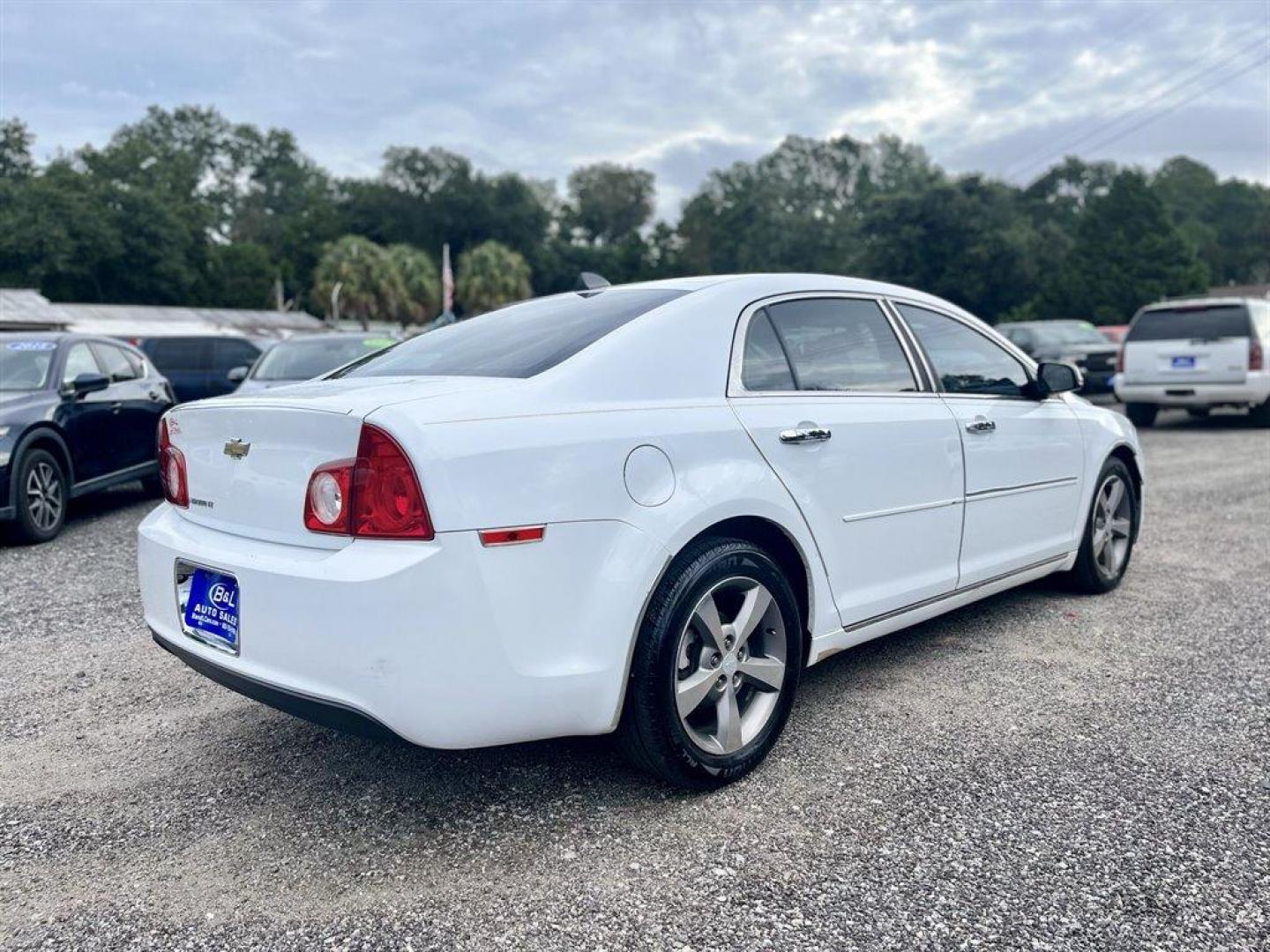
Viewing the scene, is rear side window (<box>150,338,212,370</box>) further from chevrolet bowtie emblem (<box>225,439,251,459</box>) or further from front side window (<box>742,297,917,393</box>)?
front side window (<box>742,297,917,393</box>)

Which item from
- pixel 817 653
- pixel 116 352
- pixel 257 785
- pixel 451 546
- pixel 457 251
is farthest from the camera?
pixel 457 251

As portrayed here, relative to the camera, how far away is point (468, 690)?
2.50 metres

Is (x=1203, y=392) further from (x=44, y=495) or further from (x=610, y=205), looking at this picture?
(x=610, y=205)

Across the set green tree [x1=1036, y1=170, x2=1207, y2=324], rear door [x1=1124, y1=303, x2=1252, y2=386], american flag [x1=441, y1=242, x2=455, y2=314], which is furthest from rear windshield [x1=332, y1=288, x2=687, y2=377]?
green tree [x1=1036, y1=170, x2=1207, y2=324]

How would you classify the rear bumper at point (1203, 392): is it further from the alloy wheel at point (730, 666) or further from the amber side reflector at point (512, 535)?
the amber side reflector at point (512, 535)

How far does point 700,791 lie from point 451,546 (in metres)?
1.13

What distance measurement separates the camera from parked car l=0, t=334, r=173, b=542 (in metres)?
6.91

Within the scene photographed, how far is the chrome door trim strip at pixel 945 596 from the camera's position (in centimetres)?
354

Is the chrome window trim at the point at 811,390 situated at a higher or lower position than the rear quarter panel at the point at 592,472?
higher

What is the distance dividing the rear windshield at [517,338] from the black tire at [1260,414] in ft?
41.5

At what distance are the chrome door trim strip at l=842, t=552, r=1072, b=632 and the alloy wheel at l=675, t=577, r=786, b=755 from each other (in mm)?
441

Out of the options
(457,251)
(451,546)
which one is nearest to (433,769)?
(451,546)

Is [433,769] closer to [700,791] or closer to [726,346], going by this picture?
[700,791]

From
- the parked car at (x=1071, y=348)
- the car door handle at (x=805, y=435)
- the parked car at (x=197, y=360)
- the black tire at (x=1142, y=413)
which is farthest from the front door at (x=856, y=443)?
the parked car at (x=1071, y=348)
